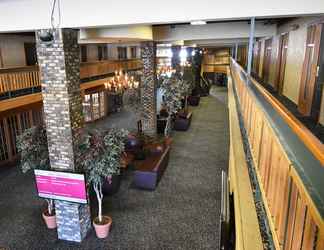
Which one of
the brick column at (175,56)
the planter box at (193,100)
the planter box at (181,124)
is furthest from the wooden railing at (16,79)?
the planter box at (193,100)

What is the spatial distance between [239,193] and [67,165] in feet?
13.9

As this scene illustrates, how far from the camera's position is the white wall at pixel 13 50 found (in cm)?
1260

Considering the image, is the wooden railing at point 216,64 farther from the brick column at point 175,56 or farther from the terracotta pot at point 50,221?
the terracotta pot at point 50,221

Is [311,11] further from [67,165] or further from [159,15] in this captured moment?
[67,165]

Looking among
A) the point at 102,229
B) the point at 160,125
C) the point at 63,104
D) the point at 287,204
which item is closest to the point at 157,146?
the point at 160,125

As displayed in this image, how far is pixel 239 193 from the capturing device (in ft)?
9.45

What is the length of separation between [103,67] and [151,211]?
1197cm

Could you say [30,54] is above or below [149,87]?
above

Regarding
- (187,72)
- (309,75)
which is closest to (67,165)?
(309,75)

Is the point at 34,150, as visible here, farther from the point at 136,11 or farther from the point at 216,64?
the point at 216,64

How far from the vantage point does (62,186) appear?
19.1ft

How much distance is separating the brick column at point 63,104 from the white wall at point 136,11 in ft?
1.27

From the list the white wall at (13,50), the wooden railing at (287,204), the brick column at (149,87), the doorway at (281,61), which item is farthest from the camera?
the white wall at (13,50)

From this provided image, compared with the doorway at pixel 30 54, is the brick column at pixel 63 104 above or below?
below
